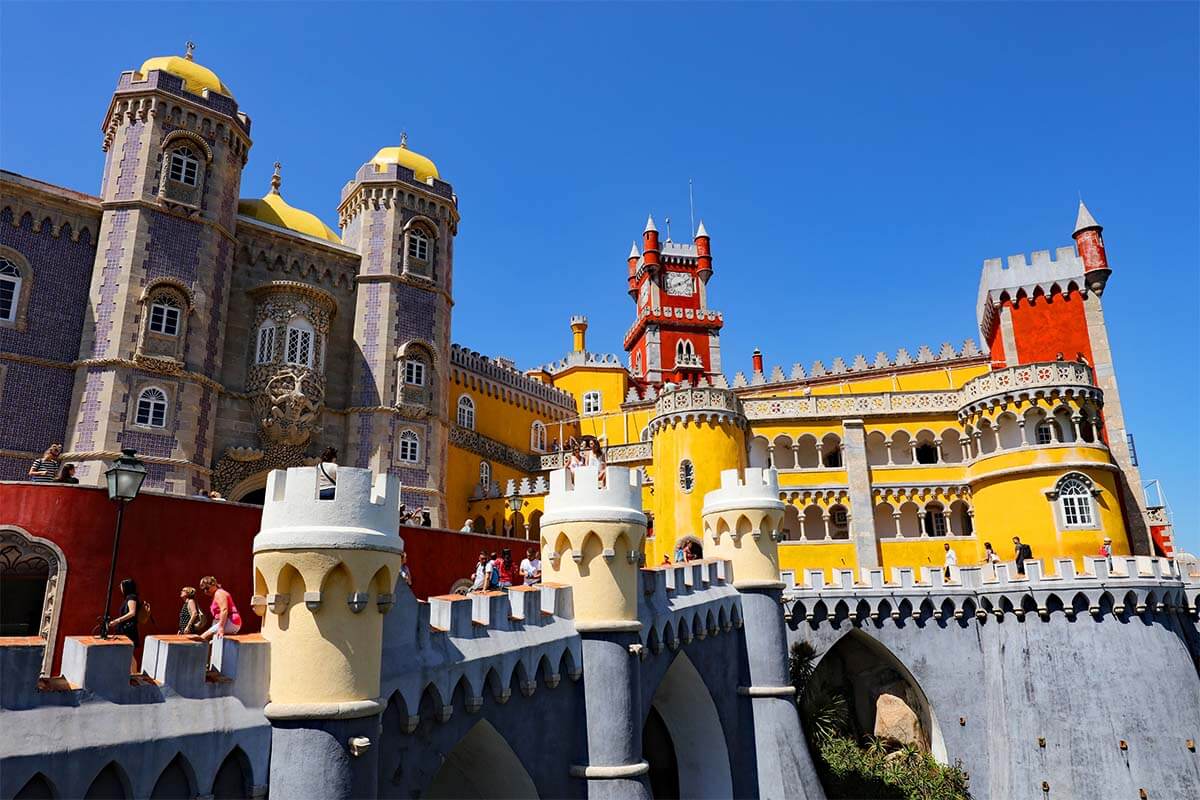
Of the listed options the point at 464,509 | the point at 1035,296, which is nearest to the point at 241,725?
the point at 464,509

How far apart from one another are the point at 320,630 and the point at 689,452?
27330 millimetres

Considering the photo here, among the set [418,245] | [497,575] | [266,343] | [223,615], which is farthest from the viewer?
[418,245]

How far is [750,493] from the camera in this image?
2138cm

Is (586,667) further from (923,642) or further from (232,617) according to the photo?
(923,642)

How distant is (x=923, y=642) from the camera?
30109 millimetres

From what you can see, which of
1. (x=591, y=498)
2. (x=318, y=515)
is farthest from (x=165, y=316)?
(x=318, y=515)

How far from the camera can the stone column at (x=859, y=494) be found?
36219mm

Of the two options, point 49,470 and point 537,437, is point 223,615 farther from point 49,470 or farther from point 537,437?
point 537,437

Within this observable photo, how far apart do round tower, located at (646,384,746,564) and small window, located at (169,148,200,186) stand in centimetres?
2090

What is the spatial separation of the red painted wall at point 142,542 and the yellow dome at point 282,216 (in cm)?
1798

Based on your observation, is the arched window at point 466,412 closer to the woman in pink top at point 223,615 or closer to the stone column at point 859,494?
the stone column at point 859,494

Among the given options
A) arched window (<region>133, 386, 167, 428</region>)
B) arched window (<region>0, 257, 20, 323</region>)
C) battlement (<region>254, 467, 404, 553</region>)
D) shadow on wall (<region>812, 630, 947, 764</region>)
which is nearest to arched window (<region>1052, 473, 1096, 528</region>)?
shadow on wall (<region>812, 630, 947, 764</region>)

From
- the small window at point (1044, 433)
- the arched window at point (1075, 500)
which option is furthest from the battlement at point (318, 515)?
the small window at point (1044, 433)

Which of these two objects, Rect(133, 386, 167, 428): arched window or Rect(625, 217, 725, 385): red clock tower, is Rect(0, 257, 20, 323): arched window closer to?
Rect(133, 386, 167, 428): arched window
